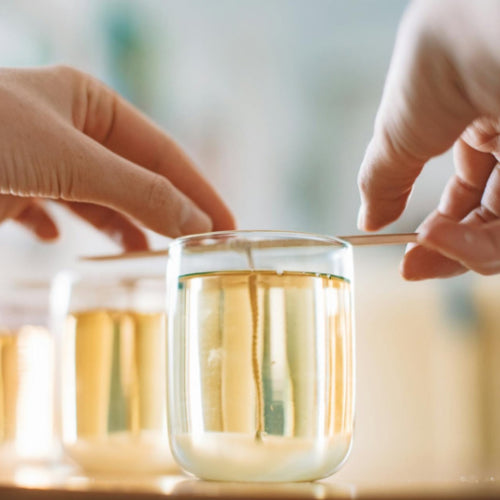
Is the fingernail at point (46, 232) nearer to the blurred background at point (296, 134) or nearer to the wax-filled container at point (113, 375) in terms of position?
the wax-filled container at point (113, 375)

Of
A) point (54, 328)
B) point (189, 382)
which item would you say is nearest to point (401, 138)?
point (189, 382)

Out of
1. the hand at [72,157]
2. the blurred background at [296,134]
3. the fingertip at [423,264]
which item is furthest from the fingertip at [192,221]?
the blurred background at [296,134]

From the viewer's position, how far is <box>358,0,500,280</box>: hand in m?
0.51

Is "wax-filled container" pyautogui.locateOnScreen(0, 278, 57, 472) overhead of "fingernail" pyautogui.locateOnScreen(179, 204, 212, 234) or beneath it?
beneath

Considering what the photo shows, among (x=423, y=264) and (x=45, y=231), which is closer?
(x=423, y=264)

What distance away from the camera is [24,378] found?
0.93 meters

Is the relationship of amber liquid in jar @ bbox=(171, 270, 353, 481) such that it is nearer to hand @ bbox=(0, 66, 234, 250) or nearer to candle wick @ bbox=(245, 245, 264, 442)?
candle wick @ bbox=(245, 245, 264, 442)

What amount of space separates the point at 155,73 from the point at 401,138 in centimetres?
191

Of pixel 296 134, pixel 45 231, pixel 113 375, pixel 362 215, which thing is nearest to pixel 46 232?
pixel 45 231

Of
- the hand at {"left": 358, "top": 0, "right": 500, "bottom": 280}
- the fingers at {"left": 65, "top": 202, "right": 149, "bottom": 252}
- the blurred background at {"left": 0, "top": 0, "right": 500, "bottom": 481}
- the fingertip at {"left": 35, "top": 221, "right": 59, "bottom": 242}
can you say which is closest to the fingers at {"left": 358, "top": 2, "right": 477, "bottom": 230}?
the hand at {"left": 358, "top": 0, "right": 500, "bottom": 280}

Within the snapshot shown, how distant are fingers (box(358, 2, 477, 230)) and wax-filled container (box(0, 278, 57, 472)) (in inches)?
20.1

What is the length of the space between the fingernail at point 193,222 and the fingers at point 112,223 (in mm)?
194

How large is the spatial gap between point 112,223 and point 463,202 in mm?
435

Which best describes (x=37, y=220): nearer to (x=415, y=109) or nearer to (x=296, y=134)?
(x=415, y=109)
